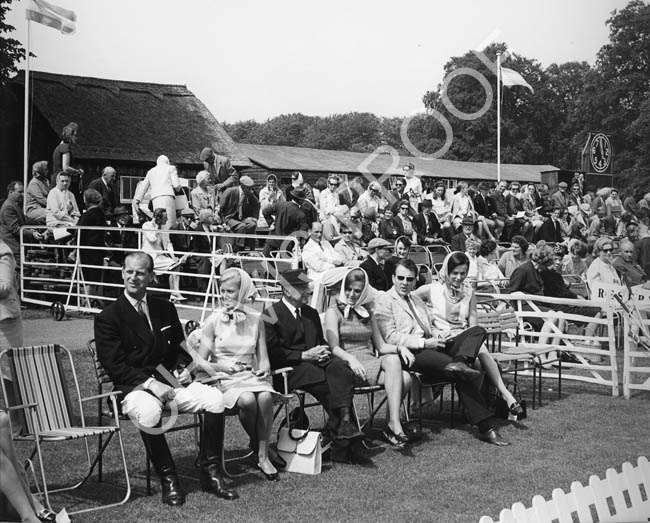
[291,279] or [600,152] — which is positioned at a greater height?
[600,152]

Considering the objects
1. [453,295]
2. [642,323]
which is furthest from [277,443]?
[642,323]

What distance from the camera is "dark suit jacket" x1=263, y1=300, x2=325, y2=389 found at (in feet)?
23.9

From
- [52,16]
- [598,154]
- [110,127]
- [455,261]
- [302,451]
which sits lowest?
[302,451]

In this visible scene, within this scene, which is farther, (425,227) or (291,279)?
(425,227)

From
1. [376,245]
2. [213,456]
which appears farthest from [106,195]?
[213,456]

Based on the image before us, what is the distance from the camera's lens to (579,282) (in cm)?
1502

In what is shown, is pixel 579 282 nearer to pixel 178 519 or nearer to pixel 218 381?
pixel 218 381

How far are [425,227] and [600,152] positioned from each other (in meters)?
9.48

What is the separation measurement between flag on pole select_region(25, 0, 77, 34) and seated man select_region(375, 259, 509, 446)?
11653mm

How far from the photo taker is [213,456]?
624 centimetres

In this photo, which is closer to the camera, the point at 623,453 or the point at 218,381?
the point at 218,381

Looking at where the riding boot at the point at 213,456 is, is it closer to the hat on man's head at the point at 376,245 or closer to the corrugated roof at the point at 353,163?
the hat on man's head at the point at 376,245

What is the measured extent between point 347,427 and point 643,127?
23.3 m

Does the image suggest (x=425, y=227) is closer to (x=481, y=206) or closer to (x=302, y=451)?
(x=481, y=206)
